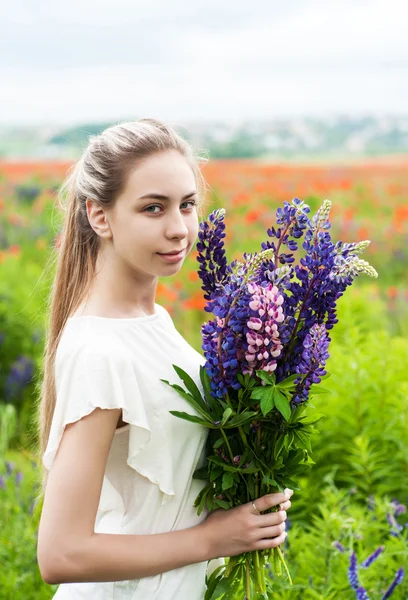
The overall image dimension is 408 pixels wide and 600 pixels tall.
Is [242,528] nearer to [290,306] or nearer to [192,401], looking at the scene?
[192,401]

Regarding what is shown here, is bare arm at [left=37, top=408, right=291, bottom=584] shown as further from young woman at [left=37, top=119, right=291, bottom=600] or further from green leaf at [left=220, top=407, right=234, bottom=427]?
green leaf at [left=220, top=407, right=234, bottom=427]

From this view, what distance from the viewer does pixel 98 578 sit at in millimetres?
1410

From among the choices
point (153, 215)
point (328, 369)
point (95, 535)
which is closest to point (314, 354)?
point (153, 215)

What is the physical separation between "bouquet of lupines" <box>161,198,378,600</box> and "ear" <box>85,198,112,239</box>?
177 mm

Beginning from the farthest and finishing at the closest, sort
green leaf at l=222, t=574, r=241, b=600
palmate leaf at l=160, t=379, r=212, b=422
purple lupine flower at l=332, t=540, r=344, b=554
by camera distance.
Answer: purple lupine flower at l=332, t=540, r=344, b=554 < green leaf at l=222, t=574, r=241, b=600 < palmate leaf at l=160, t=379, r=212, b=422

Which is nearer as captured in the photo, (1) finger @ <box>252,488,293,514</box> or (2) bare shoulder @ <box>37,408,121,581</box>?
(2) bare shoulder @ <box>37,408,121,581</box>

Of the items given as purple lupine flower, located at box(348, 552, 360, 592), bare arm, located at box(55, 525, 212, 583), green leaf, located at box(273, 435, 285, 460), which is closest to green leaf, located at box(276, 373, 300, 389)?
green leaf, located at box(273, 435, 285, 460)

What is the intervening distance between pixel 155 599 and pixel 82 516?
26 centimetres

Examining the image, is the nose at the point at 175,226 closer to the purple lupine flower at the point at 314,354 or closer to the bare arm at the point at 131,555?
the purple lupine flower at the point at 314,354

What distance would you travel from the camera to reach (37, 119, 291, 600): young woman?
1369 millimetres

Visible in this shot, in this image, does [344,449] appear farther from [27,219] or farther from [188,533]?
[27,219]

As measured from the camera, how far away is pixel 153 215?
1.45 metres

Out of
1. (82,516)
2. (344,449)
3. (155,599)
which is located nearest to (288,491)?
(155,599)

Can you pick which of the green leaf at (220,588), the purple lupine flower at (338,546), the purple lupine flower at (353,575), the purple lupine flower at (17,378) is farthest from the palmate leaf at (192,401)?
the purple lupine flower at (17,378)
